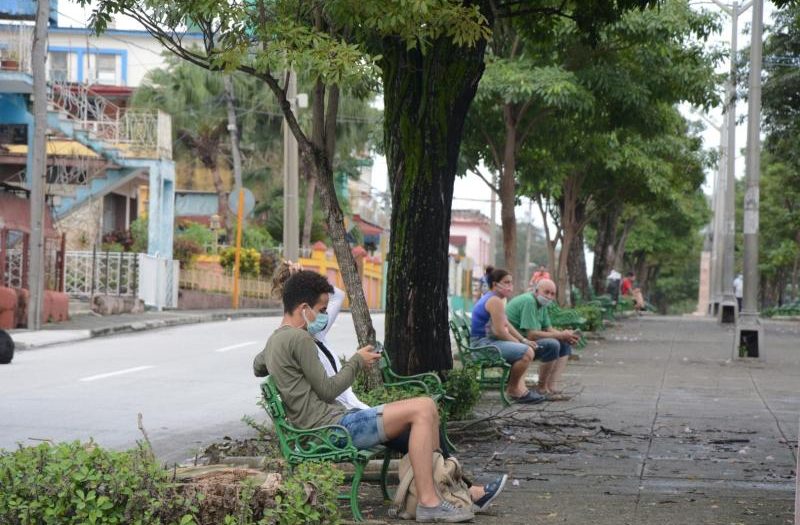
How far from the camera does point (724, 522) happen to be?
7.64 metres

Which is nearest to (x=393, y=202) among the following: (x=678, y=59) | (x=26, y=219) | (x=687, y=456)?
(x=687, y=456)

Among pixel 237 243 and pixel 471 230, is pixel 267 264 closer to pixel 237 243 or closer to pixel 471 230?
pixel 237 243

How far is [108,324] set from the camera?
29.9 metres

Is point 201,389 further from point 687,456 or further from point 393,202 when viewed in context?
point 687,456

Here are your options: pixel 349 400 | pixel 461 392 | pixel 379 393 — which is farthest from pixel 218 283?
pixel 349 400

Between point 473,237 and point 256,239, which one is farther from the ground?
point 473,237

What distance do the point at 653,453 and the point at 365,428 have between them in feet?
12.6

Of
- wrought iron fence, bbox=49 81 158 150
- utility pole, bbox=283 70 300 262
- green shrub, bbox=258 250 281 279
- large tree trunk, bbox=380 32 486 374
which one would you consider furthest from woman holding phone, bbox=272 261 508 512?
green shrub, bbox=258 250 281 279

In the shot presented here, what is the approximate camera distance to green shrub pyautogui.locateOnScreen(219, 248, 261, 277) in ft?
145

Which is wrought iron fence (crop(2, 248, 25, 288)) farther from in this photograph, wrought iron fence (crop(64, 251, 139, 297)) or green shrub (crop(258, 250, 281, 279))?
green shrub (crop(258, 250, 281, 279))

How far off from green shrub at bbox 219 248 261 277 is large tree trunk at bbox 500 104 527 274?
72.1ft

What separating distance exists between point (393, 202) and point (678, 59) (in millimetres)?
11329

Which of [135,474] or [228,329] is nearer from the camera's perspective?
[135,474]

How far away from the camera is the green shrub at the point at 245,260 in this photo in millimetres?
44344
